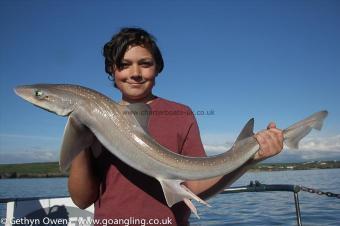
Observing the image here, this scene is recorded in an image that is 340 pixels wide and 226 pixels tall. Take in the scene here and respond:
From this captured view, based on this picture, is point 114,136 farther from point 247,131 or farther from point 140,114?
point 247,131

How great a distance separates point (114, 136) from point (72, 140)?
34cm

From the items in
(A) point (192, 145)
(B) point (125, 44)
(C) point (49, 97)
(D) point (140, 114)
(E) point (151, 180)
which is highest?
(B) point (125, 44)

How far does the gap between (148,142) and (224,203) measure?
15.5 m

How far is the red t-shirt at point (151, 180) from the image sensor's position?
117 inches

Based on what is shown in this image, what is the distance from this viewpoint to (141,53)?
3504 millimetres

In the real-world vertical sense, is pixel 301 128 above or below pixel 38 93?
below

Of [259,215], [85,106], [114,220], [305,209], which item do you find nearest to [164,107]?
[85,106]

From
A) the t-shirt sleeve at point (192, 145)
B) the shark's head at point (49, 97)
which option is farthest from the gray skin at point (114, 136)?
the t-shirt sleeve at point (192, 145)

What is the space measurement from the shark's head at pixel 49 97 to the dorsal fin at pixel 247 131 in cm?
157

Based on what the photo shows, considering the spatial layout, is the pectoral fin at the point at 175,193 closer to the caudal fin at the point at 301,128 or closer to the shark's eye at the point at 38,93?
the caudal fin at the point at 301,128

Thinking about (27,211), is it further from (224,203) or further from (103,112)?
(224,203)

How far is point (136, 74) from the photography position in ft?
11.0

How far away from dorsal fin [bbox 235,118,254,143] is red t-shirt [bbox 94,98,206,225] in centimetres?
40

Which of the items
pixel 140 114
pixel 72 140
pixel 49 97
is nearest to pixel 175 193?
pixel 140 114
